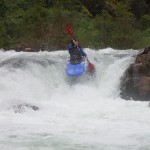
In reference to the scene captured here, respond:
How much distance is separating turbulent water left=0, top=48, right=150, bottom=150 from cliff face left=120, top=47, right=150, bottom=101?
0.27 metres

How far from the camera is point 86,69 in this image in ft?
37.0

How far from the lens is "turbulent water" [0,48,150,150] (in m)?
6.87

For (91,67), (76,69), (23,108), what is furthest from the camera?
(91,67)

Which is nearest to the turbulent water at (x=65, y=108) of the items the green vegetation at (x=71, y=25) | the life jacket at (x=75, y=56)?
the life jacket at (x=75, y=56)

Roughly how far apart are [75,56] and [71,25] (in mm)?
6153

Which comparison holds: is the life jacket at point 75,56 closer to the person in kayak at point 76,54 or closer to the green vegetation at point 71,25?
the person in kayak at point 76,54

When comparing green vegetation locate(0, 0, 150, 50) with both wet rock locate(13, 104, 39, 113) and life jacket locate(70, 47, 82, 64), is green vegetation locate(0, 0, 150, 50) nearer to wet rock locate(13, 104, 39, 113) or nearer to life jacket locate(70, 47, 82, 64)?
life jacket locate(70, 47, 82, 64)

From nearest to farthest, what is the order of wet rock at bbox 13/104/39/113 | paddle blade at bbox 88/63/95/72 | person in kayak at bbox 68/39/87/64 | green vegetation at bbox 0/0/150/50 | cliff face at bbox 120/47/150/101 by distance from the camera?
wet rock at bbox 13/104/39/113
cliff face at bbox 120/47/150/101
person in kayak at bbox 68/39/87/64
paddle blade at bbox 88/63/95/72
green vegetation at bbox 0/0/150/50

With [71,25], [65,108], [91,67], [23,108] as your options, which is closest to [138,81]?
[91,67]

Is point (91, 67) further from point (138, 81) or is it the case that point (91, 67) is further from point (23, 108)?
point (23, 108)

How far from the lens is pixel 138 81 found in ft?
32.9

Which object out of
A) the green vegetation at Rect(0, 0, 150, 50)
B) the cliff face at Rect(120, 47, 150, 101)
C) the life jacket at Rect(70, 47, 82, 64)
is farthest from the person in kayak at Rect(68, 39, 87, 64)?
the green vegetation at Rect(0, 0, 150, 50)

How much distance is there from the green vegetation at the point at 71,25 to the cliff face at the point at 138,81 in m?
5.12

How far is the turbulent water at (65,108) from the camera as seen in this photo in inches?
270
